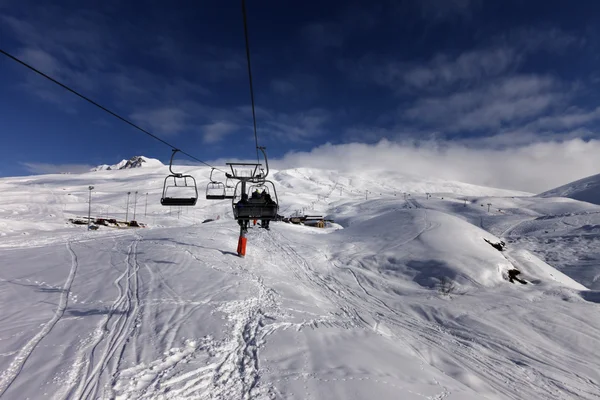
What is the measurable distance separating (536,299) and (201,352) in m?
13.7

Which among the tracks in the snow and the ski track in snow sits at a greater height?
the tracks in the snow

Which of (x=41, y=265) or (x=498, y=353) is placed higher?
(x=41, y=265)

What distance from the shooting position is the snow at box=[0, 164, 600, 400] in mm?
6011

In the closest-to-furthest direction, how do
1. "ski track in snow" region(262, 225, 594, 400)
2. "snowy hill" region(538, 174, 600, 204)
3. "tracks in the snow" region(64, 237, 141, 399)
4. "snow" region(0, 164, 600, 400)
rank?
"tracks in the snow" region(64, 237, 141, 399)
"snow" region(0, 164, 600, 400)
"ski track in snow" region(262, 225, 594, 400)
"snowy hill" region(538, 174, 600, 204)

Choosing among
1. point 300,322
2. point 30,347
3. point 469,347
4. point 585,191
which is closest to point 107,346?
point 30,347

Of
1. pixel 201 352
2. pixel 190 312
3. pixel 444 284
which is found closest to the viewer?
pixel 201 352

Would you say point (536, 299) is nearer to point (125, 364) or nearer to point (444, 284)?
point (444, 284)

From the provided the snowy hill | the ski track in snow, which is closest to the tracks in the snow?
the ski track in snow

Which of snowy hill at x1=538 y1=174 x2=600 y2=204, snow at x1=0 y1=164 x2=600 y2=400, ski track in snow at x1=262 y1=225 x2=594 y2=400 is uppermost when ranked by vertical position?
snowy hill at x1=538 y1=174 x2=600 y2=204

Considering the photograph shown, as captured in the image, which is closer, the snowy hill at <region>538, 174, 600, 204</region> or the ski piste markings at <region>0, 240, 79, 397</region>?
the ski piste markings at <region>0, 240, 79, 397</region>

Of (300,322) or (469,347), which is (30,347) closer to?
(300,322)

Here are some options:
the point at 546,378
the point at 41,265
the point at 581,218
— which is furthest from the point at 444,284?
the point at 581,218

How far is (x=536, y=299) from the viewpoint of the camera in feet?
41.9

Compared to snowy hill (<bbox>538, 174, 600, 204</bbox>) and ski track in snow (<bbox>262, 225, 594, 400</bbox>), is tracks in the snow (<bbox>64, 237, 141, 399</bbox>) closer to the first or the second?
ski track in snow (<bbox>262, 225, 594, 400</bbox>)
